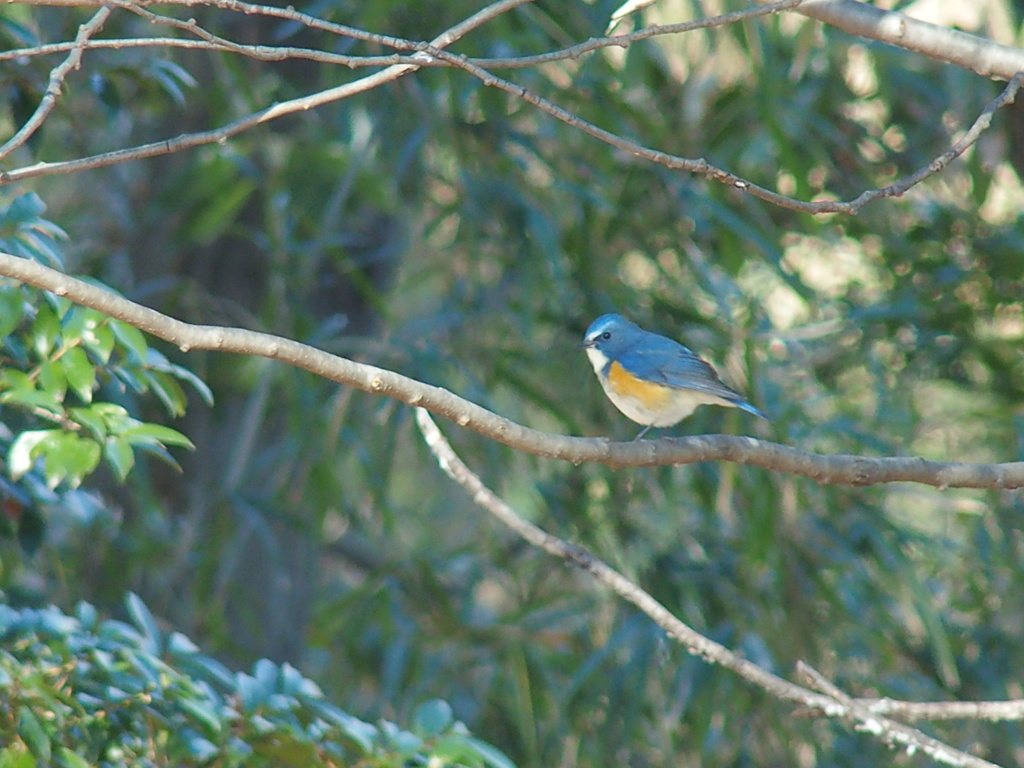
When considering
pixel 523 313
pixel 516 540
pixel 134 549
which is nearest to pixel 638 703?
pixel 516 540

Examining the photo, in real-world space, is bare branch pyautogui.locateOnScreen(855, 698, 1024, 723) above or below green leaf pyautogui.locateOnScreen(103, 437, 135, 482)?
below

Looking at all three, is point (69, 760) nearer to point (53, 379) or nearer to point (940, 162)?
point (53, 379)

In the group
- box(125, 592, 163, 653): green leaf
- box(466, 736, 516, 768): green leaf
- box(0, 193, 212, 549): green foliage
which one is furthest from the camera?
box(125, 592, 163, 653): green leaf

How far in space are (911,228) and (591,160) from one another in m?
1.25

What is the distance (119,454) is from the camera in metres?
1.80

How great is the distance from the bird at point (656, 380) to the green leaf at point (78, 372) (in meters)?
1.49

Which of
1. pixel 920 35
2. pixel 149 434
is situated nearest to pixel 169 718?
pixel 149 434

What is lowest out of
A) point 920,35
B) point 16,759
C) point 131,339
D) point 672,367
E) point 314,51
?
point 16,759

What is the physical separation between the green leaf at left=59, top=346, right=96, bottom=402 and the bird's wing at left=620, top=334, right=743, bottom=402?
1530mm

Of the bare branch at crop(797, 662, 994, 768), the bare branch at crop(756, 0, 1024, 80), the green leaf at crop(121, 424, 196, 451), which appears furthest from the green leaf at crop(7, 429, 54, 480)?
the bare branch at crop(756, 0, 1024, 80)

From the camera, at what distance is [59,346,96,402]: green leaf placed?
1874mm

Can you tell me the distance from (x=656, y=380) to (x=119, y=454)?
1582 millimetres

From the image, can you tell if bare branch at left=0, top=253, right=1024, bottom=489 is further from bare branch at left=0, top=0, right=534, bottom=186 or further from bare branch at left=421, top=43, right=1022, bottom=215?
bare branch at left=421, top=43, right=1022, bottom=215

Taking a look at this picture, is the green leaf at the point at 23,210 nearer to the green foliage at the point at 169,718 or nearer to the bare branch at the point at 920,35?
the green foliage at the point at 169,718
